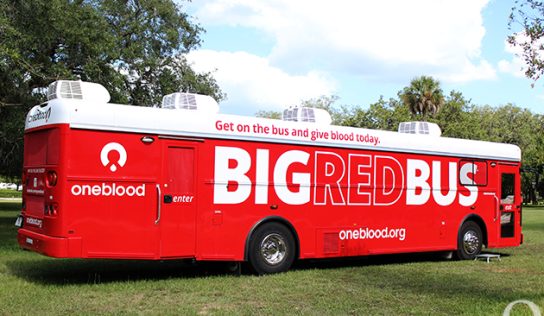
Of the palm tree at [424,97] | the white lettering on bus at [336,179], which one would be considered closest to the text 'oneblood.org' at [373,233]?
the white lettering on bus at [336,179]

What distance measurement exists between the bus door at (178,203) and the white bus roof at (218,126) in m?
0.37

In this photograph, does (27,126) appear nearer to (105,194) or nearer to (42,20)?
(105,194)

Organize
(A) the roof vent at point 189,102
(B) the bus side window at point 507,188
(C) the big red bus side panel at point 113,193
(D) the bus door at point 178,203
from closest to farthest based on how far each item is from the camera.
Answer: (C) the big red bus side panel at point 113,193 → (D) the bus door at point 178,203 → (A) the roof vent at point 189,102 → (B) the bus side window at point 507,188

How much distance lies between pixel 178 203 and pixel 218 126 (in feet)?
4.73

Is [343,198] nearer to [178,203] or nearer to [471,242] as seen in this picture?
[178,203]

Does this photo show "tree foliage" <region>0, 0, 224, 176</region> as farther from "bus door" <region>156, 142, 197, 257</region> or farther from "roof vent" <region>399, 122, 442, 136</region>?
"roof vent" <region>399, 122, 442, 136</region>

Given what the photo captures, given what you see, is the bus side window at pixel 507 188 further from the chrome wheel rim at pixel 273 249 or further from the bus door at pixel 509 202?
the chrome wheel rim at pixel 273 249

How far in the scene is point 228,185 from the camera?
10.2m

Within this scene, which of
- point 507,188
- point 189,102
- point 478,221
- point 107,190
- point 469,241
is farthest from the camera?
point 507,188

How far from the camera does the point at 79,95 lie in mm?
9305

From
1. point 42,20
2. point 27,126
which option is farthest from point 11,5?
point 27,126

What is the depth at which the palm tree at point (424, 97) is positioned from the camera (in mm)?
43406

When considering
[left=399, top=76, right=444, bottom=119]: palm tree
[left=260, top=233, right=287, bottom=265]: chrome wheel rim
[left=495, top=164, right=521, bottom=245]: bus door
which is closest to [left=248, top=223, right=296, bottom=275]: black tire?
[left=260, top=233, right=287, bottom=265]: chrome wheel rim

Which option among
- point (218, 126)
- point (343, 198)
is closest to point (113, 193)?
point (218, 126)
